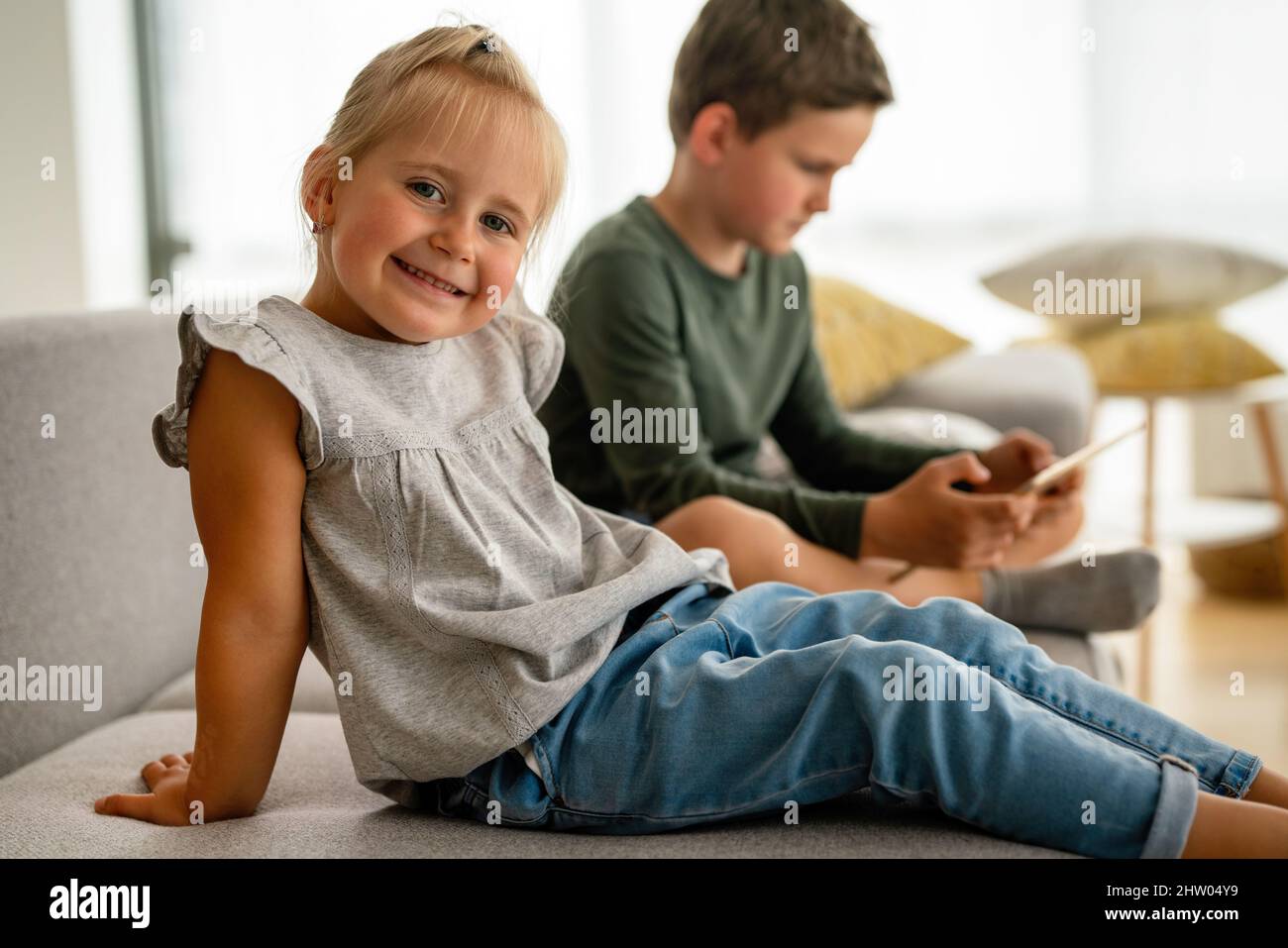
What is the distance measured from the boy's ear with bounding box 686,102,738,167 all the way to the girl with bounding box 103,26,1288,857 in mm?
539

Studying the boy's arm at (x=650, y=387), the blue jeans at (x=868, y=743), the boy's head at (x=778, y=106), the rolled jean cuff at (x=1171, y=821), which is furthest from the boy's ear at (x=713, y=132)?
the rolled jean cuff at (x=1171, y=821)

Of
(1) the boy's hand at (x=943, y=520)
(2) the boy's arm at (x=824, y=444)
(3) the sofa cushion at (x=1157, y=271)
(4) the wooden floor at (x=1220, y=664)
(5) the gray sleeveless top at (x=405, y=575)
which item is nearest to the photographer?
(5) the gray sleeveless top at (x=405, y=575)

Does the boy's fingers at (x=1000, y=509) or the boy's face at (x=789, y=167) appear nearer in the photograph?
the boy's fingers at (x=1000, y=509)

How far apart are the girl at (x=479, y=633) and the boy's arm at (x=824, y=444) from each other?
0.66 m

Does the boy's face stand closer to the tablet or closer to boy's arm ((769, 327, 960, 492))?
boy's arm ((769, 327, 960, 492))

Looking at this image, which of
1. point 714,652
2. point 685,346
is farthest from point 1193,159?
point 714,652

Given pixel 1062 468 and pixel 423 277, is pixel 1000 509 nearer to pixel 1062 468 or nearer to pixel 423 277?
pixel 1062 468

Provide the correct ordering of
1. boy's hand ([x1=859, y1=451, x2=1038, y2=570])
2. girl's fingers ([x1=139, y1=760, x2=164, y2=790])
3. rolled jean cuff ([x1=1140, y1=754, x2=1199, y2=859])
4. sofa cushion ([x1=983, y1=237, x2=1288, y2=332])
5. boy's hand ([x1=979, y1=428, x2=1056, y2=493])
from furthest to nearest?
sofa cushion ([x1=983, y1=237, x2=1288, y2=332])
boy's hand ([x1=979, y1=428, x2=1056, y2=493])
boy's hand ([x1=859, y1=451, x2=1038, y2=570])
girl's fingers ([x1=139, y1=760, x2=164, y2=790])
rolled jean cuff ([x1=1140, y1=754, x2=1199, y2=859])

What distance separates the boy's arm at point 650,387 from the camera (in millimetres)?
1344

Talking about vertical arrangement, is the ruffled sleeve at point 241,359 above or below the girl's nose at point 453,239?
below

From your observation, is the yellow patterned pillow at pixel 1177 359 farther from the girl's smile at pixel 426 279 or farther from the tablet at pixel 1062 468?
the girl's smile at pixel 426 279

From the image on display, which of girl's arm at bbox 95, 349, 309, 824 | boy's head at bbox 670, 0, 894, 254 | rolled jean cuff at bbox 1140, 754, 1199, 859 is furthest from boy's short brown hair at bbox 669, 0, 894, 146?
rolled jean cuff at bbox 1140, 754, 1199, 859

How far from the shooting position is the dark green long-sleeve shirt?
1.37 m
